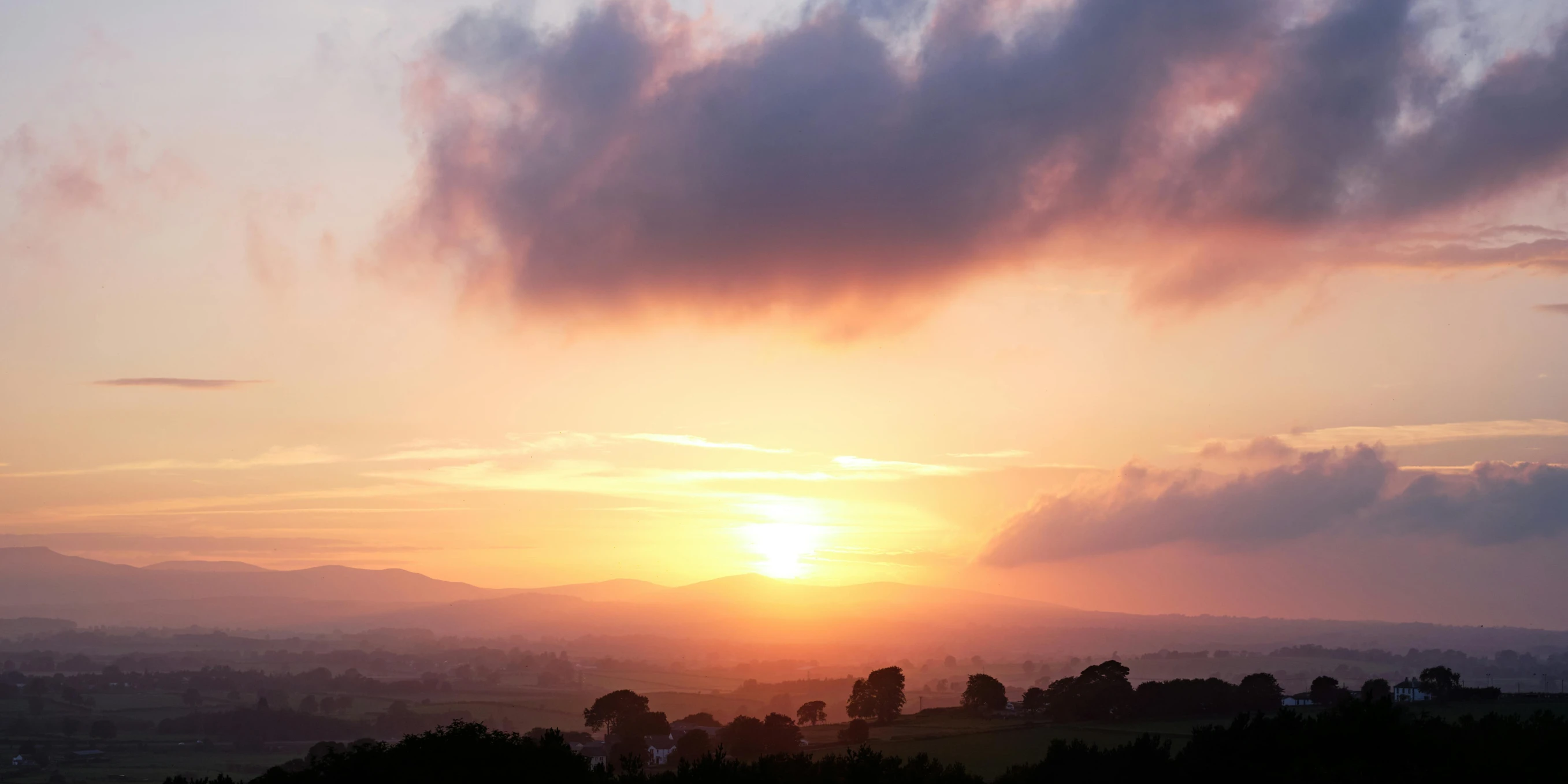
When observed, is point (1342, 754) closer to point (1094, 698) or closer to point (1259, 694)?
point (1094, 698)

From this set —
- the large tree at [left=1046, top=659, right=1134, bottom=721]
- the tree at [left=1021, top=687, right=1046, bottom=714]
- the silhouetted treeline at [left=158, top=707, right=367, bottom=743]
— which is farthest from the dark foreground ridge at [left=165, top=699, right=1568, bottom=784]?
the silhouetted treeline at [left=158, top=707, right=367, bottom=743]

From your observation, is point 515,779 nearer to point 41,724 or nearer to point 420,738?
point 420,738

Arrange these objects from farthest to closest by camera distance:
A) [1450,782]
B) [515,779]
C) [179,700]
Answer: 1. [179,700]
2. [1450,782]
3. [515,779]

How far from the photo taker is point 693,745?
296 ft

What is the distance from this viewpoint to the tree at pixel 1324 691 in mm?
110000

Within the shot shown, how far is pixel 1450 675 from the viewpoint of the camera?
357 feet

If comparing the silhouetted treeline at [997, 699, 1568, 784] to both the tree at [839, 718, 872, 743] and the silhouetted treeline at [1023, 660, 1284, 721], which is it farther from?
the silhouetted treeline at [1023, 660, 1284, 721]

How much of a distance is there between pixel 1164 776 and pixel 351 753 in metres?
33.3

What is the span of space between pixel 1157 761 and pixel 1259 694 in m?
55.1

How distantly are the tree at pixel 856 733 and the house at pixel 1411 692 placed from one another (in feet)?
149

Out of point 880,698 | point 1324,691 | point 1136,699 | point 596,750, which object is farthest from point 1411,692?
point 596,750

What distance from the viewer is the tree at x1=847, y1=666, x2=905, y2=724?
10206cm

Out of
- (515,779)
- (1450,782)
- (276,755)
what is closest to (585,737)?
(276,755)

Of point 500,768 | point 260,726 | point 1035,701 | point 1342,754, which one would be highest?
point 1342,754
